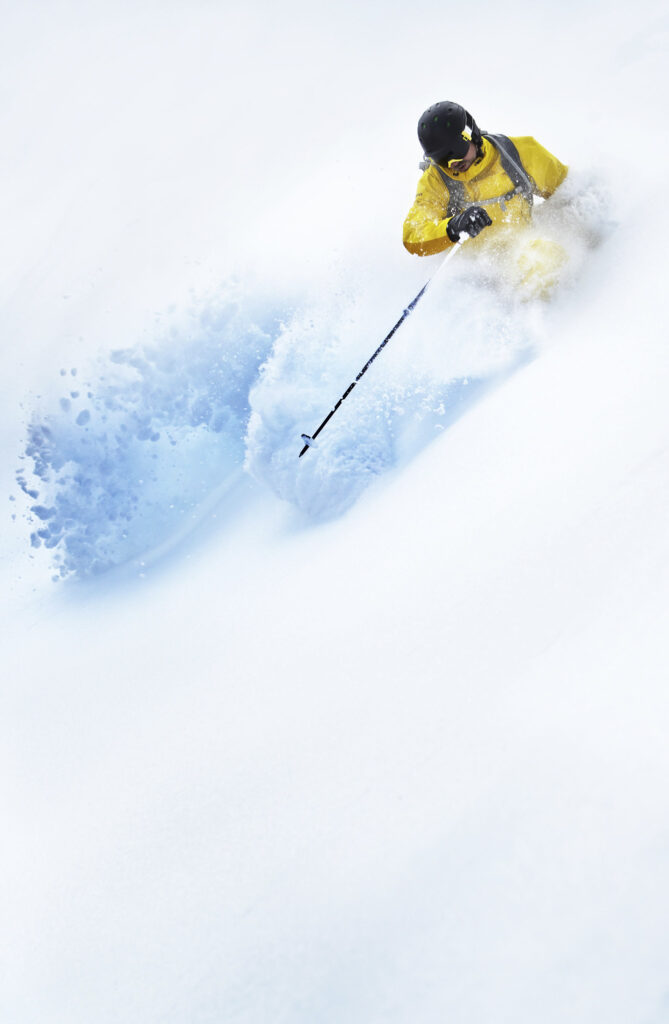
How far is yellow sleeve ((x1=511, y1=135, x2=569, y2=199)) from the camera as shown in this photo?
3.08m

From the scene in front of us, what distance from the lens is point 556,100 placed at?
521 centimetres

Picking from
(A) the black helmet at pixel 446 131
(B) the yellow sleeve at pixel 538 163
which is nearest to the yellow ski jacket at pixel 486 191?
(B) the yellow sleeve at pixel 538 163

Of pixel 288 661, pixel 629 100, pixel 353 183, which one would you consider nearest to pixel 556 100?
pixel 629 100

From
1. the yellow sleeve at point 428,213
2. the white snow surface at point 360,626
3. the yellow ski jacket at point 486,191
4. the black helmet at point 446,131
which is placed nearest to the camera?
the white snow surface at point 360,626

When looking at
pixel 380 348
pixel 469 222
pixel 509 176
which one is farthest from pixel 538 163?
pixel 380 348

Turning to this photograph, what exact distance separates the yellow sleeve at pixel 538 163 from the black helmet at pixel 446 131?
0.93 ft

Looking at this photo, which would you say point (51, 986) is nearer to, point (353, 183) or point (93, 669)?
point (93, 669)

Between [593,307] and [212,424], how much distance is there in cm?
259

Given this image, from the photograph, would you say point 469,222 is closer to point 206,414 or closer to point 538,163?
point 538,163

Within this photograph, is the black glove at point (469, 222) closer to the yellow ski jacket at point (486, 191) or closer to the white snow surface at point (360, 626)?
the yellow ski jacket at point (486, 191)

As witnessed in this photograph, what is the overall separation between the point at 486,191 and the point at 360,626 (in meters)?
2.27

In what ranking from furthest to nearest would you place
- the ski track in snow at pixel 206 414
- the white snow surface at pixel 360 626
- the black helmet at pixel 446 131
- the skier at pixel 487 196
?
the ski track in snow at pixel 206 414, the skier at pixel 487 196, the black helmet at pixel 446 131, the white snow surface at pixel 360 626

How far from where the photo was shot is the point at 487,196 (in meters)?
3.10

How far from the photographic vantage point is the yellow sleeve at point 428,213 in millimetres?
3174
